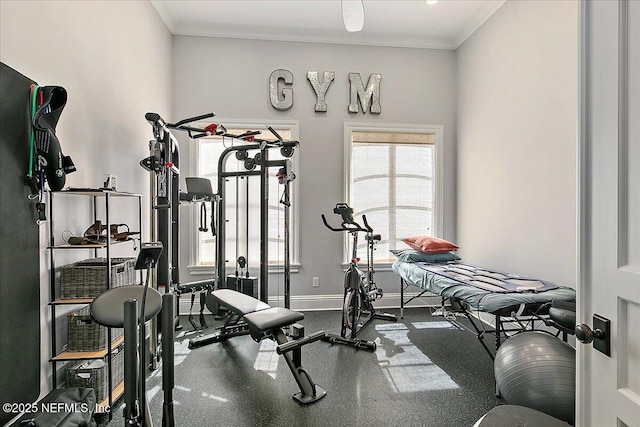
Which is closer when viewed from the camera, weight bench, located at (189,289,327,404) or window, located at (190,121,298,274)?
weight bench, located at (189,289,327,404)

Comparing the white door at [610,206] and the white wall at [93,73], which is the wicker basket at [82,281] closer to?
the white wall at [93,73]

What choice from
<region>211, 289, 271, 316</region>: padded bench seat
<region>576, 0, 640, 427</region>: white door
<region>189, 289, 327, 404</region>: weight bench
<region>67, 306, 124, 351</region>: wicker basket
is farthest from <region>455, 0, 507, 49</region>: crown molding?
<region>67, 306, 124, 351</region>: wicker basket

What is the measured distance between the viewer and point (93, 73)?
2.44 metres

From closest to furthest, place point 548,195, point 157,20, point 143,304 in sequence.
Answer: point 143,304 → point 548,195 → point 157,20

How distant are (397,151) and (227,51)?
252cm

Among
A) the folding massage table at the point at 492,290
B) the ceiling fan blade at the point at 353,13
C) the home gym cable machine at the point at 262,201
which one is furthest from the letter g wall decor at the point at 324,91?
the folding massage table at the point at 492,290

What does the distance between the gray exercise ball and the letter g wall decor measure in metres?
3.23

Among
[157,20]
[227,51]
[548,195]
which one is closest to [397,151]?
[548,195]

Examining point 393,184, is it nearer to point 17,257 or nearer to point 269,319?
point 269,319

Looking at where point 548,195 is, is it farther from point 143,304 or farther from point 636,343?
point 143,304

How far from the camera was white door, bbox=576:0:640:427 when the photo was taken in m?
0.85

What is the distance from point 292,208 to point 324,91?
1.55 m

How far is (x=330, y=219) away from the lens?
4.30m

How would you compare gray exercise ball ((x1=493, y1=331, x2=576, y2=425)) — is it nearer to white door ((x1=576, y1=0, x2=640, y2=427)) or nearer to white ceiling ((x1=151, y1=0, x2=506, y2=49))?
white door ((x1=576, y1=0, x2=640, y2=427))
